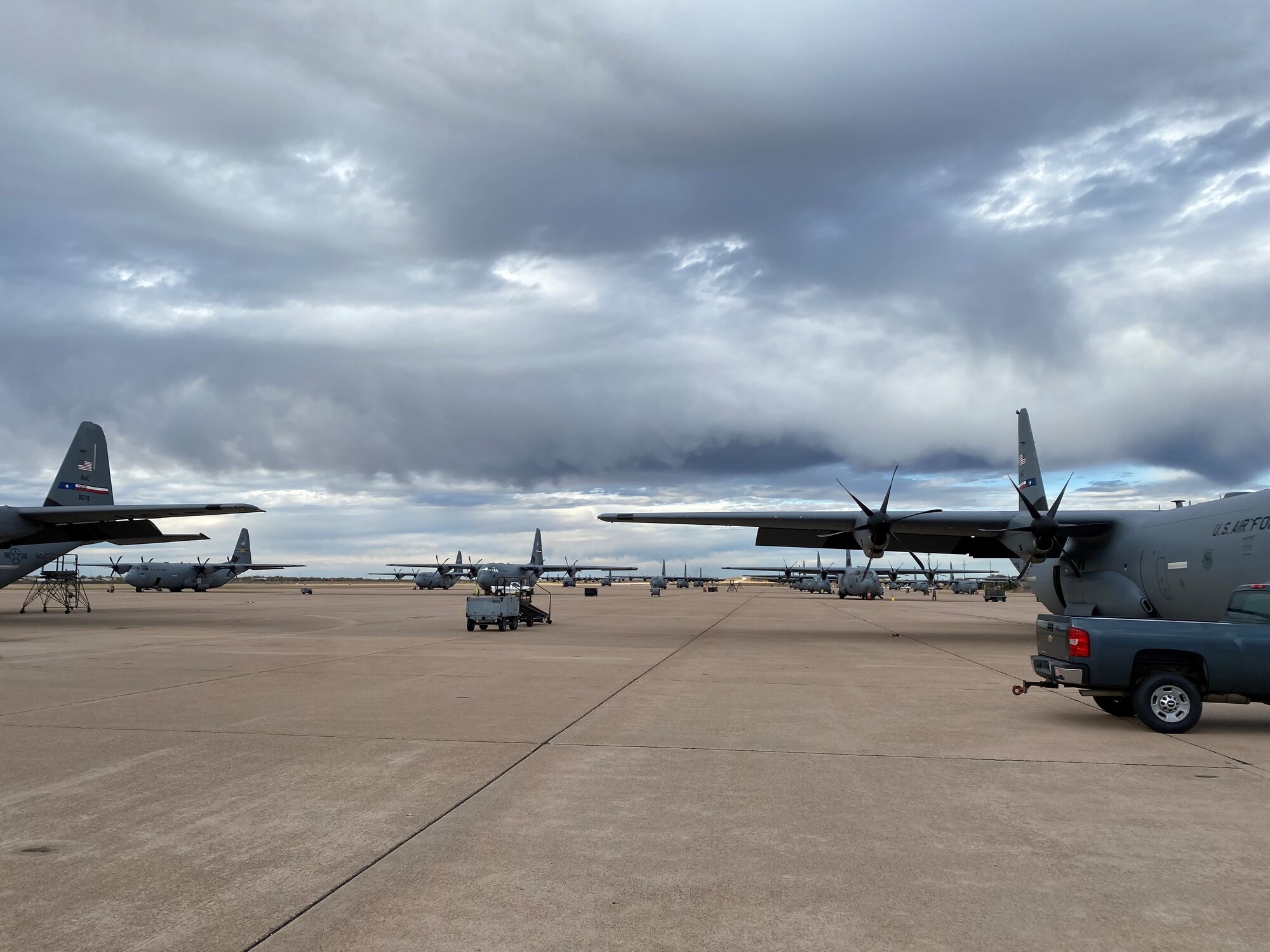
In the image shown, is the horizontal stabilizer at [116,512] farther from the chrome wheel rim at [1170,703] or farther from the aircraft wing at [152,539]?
the chrome wheel rim at [1170,703]

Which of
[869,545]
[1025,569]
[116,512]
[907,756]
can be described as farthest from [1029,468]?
[116,512]

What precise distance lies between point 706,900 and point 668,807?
6.28 ft

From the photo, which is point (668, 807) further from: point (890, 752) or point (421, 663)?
point (421, 663)

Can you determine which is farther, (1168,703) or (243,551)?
(243,551)

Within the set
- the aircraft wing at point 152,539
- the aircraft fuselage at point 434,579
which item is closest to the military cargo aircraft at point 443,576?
the aircraft fuselage at point 434,579

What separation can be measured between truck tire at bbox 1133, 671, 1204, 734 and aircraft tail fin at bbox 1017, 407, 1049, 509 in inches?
740

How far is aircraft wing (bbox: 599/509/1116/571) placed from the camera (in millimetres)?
26594

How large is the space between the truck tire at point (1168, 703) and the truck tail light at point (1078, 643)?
792 mm

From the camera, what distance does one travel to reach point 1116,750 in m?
9.06

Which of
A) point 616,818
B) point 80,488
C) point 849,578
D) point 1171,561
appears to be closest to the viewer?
point 616,818

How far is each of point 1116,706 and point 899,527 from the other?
51.6ft

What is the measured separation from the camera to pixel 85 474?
1383 inches

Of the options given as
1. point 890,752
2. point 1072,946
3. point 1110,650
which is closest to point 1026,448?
point 1110,650

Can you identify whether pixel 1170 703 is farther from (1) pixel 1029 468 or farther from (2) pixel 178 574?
(2) pixel 178 574
